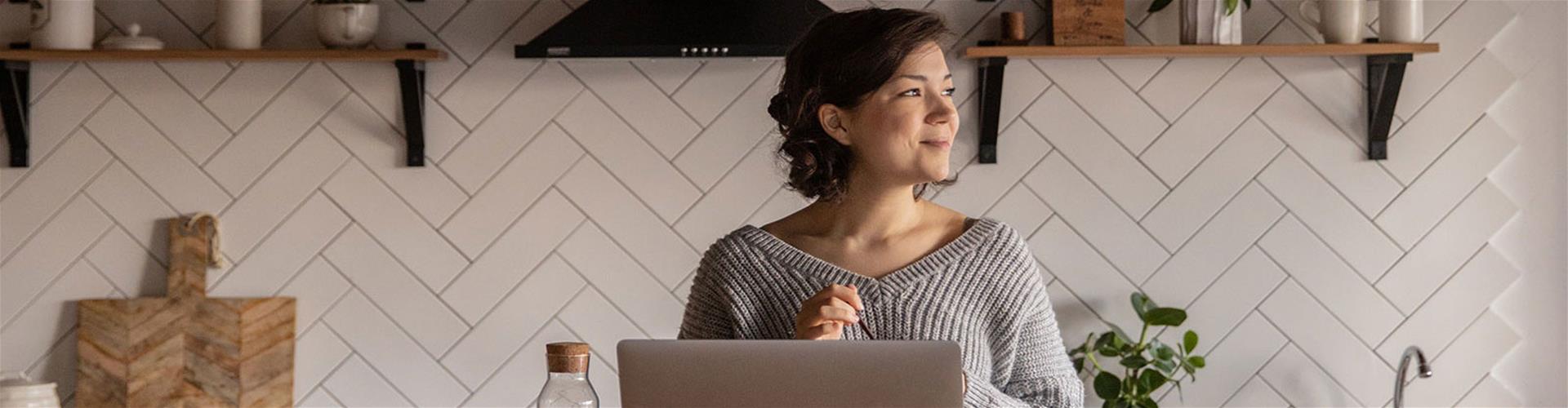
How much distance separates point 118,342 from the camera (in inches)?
106

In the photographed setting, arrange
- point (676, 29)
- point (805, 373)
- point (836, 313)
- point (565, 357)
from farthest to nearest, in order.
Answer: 1. point (676, 29)
2. point (565, 357)
3. point (836, 313)
4. point (805, 373)

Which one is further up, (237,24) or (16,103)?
(16,103)

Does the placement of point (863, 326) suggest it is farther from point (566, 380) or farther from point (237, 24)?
point (237, 24)

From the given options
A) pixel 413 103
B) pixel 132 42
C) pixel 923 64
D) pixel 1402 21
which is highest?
pixel 132 42

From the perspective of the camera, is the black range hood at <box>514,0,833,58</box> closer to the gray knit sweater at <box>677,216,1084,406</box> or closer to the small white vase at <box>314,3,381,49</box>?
the small white vase at <box>314,3,381,49</box>

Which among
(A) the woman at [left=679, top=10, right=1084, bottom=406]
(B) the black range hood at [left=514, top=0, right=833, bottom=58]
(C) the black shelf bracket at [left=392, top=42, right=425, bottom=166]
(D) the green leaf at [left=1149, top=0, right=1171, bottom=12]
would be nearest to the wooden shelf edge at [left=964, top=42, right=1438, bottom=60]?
(D) the green leaf at [left=1149, top=0, right=1171, bottom=12]

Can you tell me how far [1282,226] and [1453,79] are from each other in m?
0.42

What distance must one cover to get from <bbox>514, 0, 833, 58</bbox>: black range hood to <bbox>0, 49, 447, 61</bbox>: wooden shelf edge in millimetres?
258

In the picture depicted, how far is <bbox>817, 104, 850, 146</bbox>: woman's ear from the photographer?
145cm

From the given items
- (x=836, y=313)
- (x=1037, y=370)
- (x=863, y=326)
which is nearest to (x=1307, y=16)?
(x=1037, y=370)

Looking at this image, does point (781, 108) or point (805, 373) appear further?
point (781, 108)

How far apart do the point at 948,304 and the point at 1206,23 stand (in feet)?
4.45

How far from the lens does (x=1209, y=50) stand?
2600 millimetres

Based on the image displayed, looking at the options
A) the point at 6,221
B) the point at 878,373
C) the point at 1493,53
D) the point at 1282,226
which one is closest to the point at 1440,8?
the point at 1493,53
